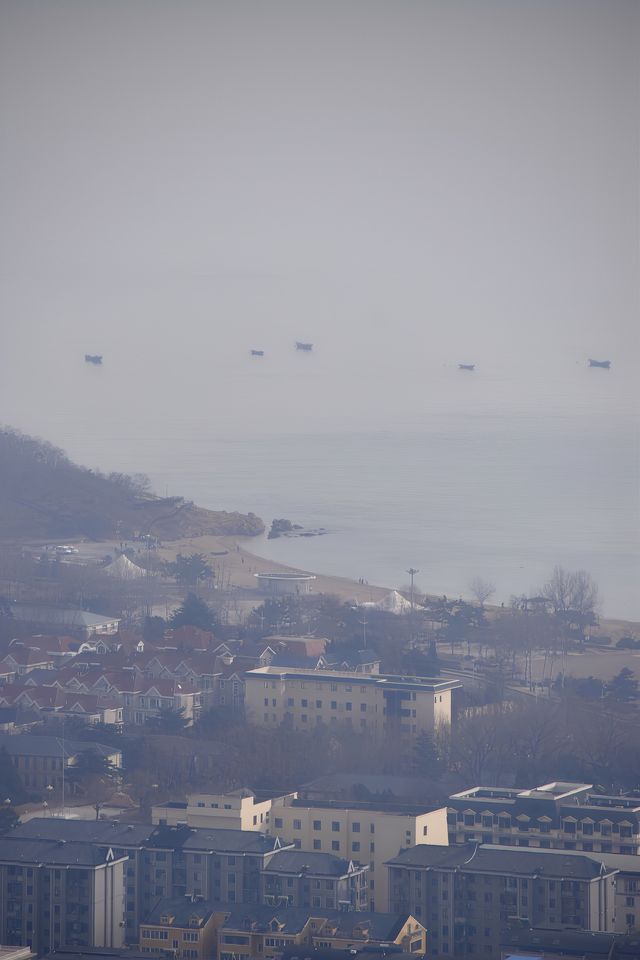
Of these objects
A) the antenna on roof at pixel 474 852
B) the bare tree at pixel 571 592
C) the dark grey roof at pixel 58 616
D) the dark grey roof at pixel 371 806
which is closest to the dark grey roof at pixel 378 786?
the dark grey roof at pixel 371 806

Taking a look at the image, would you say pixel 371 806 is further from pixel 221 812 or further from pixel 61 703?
pixel 61 703

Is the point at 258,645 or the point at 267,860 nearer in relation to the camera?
the point at 267,860

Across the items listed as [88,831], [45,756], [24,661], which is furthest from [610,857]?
[24,661]

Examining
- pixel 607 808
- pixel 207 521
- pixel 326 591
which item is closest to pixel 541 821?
pixel 607 808

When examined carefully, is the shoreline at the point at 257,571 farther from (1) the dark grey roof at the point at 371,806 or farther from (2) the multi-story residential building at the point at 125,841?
(2) the multi-story residential building at the point at 125,841

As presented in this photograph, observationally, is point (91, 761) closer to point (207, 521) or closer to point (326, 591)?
point (326, 591)

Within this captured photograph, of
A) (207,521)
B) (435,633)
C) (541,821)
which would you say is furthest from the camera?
(207,521)
